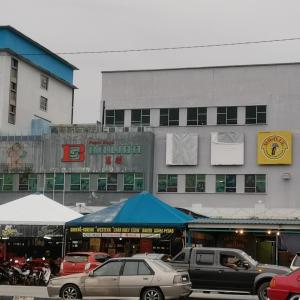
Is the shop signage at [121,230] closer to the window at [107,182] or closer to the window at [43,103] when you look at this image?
the window at [107,182]

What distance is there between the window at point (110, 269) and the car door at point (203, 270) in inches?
135

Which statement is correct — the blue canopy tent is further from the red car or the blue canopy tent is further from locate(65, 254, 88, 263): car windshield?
the red car

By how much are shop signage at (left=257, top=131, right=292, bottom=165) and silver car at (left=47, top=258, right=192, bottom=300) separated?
1381 inches

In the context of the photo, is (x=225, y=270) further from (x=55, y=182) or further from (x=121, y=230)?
(x=55, y=182)

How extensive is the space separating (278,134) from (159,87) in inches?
495

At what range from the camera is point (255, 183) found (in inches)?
2207

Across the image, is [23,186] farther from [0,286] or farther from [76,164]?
[0,286]

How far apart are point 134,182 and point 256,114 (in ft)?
38.8

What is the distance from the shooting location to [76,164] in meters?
58.9

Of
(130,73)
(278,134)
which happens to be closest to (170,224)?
(278,134)

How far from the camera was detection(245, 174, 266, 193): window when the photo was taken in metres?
55.8

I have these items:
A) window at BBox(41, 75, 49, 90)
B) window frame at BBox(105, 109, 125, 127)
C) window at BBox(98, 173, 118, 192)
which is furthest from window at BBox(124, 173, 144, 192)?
window at BBox(41, 75, 49, 90)

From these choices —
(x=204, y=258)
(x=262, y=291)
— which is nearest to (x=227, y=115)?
(x=204, y=258)

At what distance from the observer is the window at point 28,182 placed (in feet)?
196
